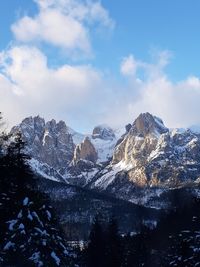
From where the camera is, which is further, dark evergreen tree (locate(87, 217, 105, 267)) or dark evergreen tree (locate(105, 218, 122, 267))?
dark evergreen tree (locate(87, 217, 105, 267))

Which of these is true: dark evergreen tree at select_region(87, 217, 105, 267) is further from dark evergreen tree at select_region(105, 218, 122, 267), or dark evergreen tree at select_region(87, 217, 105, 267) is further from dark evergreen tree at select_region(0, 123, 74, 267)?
dark evergreen tree at select_region(0, 123, 74, 267)

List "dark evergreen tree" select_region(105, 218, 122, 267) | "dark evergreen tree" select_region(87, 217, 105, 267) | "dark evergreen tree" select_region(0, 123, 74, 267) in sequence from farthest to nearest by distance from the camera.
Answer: "dark evergreen tree" select_region(87, 217, 105, 267) < "dark evergreen tree" select_region(105, 218, 122, 267) < "dark evergreen tree" select_region(0, 123, 74, 267)

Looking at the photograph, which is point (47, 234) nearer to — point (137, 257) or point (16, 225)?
point (16, 225)

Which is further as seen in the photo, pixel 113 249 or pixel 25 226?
pixel 113 249

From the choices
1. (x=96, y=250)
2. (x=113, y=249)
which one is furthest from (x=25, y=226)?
(x=96, y=250)

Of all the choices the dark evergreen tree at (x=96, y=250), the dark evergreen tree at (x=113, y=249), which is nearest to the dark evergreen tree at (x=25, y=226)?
the dark evergreen tree at (x=113, y=249)

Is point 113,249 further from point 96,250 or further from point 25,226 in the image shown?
point 25,226

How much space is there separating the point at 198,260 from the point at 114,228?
3126 centimetres

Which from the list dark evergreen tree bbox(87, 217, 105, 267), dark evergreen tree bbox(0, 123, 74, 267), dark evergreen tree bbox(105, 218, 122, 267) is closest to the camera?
dark evergreen tree bbox(0, 123, 74, 267)

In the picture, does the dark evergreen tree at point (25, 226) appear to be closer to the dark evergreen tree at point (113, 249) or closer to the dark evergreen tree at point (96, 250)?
the dark evergreen tree at point (113, 249)

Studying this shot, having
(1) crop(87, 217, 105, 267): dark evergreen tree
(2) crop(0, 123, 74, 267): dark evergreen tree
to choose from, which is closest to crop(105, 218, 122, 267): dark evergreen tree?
(1) crop(87, 217, 105, 267): dark evergreen tree

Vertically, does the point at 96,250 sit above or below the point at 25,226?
above

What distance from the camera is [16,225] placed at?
41.8 m

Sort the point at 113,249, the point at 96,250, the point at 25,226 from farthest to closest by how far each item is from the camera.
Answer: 1. the point at 96,250
2. the point at 113,249
3. the point at 25,226
